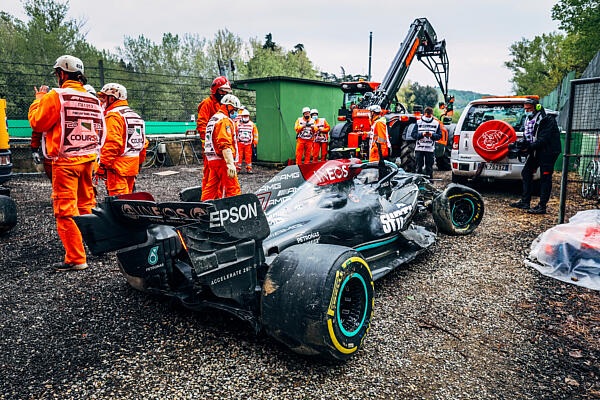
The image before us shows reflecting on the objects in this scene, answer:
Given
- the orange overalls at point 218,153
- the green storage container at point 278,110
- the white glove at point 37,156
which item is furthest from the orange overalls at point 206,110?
the green storage container at point 278,110

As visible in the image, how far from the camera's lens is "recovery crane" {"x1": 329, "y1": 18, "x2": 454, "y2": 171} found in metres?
11.1

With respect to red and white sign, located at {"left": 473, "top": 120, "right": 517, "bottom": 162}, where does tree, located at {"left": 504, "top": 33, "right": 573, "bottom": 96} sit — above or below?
above

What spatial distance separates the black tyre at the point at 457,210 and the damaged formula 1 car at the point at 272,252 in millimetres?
2098

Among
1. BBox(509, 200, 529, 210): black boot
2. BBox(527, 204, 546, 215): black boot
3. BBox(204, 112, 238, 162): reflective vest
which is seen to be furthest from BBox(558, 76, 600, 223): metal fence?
BBox(204, 112, 238, 162): reflective vest

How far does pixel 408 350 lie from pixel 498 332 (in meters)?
0.84

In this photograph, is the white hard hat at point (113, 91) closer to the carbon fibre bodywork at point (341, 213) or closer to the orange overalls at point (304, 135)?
the carbon fibre bodywork at point (341, 213)

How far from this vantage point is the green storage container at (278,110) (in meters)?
14.1

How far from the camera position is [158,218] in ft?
8.64

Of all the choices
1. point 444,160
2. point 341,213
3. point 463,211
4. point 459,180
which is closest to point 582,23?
point 444,160

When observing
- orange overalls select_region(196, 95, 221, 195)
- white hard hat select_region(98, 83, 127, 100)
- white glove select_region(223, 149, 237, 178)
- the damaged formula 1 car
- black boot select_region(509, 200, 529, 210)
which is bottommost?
black boot select_region(509, 200, 529, 210)

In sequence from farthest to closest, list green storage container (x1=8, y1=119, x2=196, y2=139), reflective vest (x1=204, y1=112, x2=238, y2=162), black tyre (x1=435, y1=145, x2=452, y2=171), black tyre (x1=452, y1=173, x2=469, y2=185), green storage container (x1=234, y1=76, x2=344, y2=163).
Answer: green storage container (x1=234, y1=76, x2=344, y2=163)
green storage container (x1=8, y1=119, x2=196, y2=139)
black tyre (x1=435, y1=145, x2=452, y2=171)
black tyre (x1=452, y1=173, x2=469, y2=185)
reflective vest (x1=204, y1=112, x2=238, y2=162)

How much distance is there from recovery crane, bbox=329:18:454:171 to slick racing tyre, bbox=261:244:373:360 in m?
7.92

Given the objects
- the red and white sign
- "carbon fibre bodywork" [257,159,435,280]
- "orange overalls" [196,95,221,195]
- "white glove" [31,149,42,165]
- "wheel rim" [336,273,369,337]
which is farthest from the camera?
the red and white sign

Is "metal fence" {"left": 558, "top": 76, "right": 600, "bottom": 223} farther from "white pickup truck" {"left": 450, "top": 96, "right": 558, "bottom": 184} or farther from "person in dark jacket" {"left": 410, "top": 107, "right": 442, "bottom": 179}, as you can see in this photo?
"person in dark jacket" {"left": 410, "top": 107, "right": 442, "bottom": 179}
